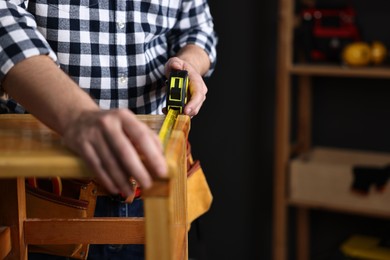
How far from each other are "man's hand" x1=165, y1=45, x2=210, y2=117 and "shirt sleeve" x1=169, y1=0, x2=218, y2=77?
0.06 m

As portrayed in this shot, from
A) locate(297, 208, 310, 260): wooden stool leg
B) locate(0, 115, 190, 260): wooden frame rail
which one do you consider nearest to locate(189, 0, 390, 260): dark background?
locate(297, 208, 310, 260): wooden stool leg

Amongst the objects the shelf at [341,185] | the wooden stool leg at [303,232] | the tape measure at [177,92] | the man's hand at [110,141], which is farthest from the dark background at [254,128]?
the man's hand at [110,141]

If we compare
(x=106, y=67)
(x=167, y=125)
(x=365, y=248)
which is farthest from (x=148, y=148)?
(x=365, y=248)

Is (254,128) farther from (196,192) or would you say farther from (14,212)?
(14,212)

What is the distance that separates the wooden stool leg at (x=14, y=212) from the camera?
3.33ft

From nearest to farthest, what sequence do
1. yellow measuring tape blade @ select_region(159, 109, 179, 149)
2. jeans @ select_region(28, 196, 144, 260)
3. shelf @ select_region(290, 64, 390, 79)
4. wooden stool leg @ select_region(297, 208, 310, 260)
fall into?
yellow measuring tape blade @ select_region(159, 109, 179, 149)
jeans @ select_region(28, 196, 144, 260)
shelf @ select_region(290, 64, 390, 79)
wooden stool leg @ select_region(297, 208, 310, 260)

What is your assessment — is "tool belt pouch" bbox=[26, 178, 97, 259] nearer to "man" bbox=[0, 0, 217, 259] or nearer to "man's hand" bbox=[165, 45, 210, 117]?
"man" bbox=[0, 0, 217, 259]

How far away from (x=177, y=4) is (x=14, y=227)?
542 mm

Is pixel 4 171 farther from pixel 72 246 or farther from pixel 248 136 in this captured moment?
pixel 248 136

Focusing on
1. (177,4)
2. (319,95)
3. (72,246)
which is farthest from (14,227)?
(319,95)

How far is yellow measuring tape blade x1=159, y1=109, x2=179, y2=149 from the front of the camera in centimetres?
77

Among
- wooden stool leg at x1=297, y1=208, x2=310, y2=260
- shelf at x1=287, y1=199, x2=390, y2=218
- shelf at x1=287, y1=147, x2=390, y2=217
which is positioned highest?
shelf at x1=287, y1=147, x2=390, y2=217

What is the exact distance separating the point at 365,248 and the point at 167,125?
1.99 metres

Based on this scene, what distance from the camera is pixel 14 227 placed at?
1037mm
